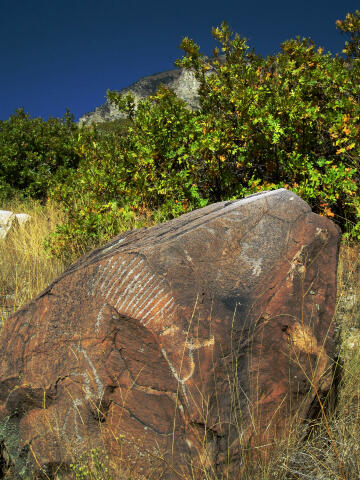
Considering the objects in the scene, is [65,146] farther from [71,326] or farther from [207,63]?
[71,326]

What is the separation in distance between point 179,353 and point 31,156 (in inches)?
317

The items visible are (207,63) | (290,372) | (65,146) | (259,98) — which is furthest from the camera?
(65,146)

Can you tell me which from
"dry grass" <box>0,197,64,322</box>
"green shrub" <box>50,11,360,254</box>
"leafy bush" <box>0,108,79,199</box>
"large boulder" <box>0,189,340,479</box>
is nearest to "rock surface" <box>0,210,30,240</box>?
"dry grass" <box>0,197,64,322</box>

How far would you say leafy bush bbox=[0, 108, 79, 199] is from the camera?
28.3ft

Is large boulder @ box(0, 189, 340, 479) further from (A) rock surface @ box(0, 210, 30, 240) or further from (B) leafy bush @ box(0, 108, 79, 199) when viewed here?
(B) leafy bush @ box(0, 108, 79, 199)

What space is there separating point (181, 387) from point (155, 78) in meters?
72.3

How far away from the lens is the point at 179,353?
193 cm

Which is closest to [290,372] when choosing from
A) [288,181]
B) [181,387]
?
[181,387]

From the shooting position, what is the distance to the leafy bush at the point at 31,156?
8.62m

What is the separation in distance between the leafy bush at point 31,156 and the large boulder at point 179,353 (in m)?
6.47

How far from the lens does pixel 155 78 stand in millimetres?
68000

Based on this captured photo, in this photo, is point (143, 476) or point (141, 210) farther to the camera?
point (141, 210)

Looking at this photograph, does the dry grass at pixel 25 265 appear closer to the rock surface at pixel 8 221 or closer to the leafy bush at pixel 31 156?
the rock surface at pixel 8 221

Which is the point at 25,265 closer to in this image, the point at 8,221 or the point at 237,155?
the point at 8,221
